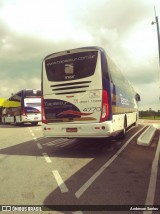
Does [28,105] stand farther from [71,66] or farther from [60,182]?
[60,182]

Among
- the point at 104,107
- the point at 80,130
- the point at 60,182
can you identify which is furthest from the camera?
the point at 80,130

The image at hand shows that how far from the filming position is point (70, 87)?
393 inches

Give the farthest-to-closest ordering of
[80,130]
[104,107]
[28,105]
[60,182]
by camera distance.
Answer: [28,105], [80,130], [104,107], [60,182]

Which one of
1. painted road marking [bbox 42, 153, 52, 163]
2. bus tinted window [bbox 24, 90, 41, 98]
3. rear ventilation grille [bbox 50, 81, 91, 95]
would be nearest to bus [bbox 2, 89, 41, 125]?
bus tinted window [bbox 24, 90, 41, 98]

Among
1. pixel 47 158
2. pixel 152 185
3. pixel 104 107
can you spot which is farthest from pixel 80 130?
pixel 152 185

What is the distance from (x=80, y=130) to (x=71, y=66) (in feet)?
7.51

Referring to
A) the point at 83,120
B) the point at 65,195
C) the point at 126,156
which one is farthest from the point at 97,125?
the point at 65,195

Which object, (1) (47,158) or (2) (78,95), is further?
(2) (78,95)

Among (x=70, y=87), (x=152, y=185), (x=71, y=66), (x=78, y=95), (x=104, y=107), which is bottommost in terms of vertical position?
(x=152, y=185)

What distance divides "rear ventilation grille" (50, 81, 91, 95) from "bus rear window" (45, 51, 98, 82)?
214 millimetres

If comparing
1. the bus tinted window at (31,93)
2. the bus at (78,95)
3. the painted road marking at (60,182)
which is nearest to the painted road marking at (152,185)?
the painted road marking at (60,182)

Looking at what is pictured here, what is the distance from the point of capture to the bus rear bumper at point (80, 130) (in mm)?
9391

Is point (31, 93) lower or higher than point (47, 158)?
higher

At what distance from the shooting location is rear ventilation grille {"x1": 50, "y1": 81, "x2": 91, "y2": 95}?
9.74 m
